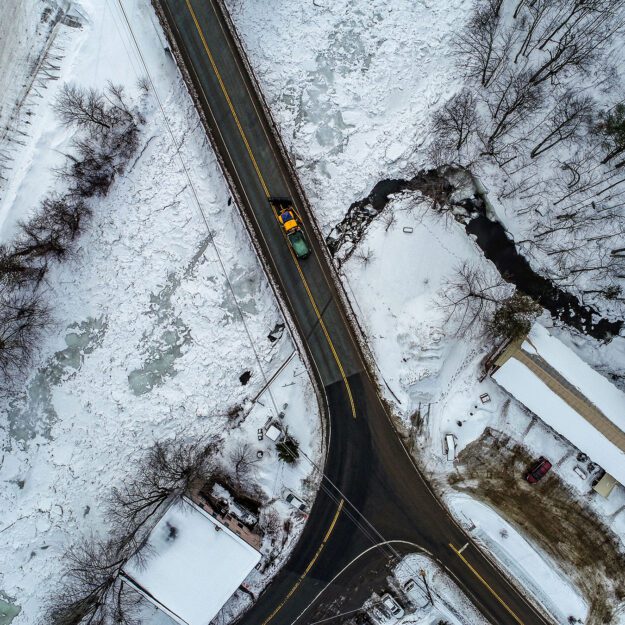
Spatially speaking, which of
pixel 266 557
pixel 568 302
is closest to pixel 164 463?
pixel 266 557

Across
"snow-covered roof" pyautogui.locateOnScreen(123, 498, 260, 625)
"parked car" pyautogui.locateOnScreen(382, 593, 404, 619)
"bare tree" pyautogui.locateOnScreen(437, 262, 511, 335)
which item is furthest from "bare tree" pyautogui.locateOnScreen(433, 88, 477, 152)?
"parked car" pyautogui.locateOnScreen(382, 593, 404, 619)

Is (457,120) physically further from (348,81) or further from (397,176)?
(348,81)

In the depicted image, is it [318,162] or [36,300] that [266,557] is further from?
[318,162]

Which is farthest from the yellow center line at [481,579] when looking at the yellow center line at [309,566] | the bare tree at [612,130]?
the bare tree at [612,130]

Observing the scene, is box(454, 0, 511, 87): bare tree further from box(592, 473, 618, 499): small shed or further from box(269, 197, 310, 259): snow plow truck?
box(592, 473, 618, 499): small shed

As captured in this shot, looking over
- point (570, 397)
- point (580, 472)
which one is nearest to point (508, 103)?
point (570, 397)

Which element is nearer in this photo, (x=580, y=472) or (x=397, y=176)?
(x=580, y=472)
